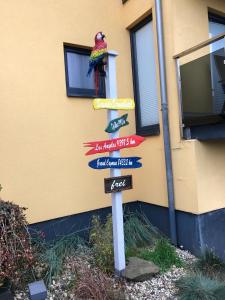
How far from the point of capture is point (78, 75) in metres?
4.61

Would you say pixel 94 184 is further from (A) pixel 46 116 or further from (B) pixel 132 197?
(A) pixel 46 116

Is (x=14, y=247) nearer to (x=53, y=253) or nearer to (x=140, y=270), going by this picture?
(x=53, y=253)

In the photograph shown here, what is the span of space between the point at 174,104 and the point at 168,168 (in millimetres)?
879

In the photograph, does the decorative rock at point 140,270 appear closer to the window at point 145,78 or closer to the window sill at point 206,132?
the window sill at point 206,132

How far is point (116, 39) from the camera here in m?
4.89

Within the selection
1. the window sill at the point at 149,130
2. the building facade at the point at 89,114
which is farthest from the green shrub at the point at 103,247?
the window sill at the point at 149,130

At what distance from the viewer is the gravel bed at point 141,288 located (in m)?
3.05

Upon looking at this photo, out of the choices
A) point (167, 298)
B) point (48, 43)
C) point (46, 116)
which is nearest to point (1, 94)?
point (46, 116)

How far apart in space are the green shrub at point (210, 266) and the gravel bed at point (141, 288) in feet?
0.65

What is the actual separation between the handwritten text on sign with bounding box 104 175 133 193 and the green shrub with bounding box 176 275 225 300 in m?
1.13

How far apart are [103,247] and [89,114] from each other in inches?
76.8

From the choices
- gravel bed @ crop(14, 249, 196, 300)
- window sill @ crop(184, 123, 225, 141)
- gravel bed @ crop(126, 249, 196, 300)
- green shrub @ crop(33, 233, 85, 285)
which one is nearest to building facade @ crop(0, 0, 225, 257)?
window sill @ crop(184, 123, 225, 141)

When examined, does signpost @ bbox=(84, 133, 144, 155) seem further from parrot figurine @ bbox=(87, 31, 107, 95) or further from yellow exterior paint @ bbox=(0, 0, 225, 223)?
yellow exterior paint @ bbox=(0, 0, 225, 223)

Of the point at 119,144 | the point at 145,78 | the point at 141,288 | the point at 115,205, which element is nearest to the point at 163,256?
the point at 141,288
